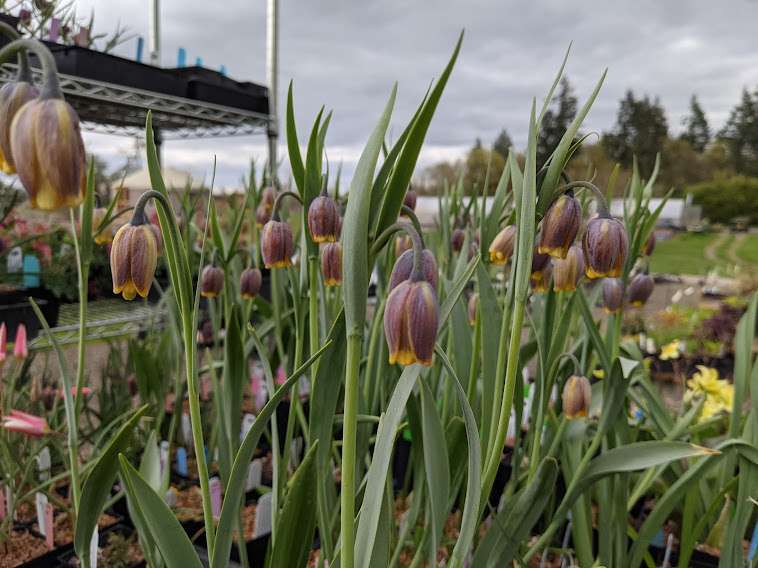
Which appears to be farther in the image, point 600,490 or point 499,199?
point 600,490

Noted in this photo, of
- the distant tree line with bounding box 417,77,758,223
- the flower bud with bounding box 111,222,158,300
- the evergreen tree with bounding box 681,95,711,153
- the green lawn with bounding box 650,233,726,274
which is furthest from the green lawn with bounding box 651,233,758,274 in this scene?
the evergreen tree with bounding box 681,95,711,153

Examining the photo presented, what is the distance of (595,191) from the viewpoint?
0.62m

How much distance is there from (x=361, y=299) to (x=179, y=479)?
3.46 feet

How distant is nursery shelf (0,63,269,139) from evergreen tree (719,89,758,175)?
28.8m

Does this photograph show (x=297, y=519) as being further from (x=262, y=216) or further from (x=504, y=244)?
(x=262, y=216)

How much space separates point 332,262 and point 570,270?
0.93 ft

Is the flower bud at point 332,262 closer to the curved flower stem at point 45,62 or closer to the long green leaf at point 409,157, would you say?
the long green leaf at point 409,157

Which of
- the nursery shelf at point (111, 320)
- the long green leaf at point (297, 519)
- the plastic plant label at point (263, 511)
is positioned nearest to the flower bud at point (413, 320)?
the long green leaf at point (297, 519)

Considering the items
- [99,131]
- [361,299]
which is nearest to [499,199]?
[361,299]

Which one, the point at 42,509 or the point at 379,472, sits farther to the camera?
the point at 42,509

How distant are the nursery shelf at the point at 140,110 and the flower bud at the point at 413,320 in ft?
5.00

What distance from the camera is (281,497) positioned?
0.84m

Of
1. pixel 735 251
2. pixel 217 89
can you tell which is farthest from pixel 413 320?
pixel 735 251

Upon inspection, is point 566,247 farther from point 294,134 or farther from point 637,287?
point 637,287
